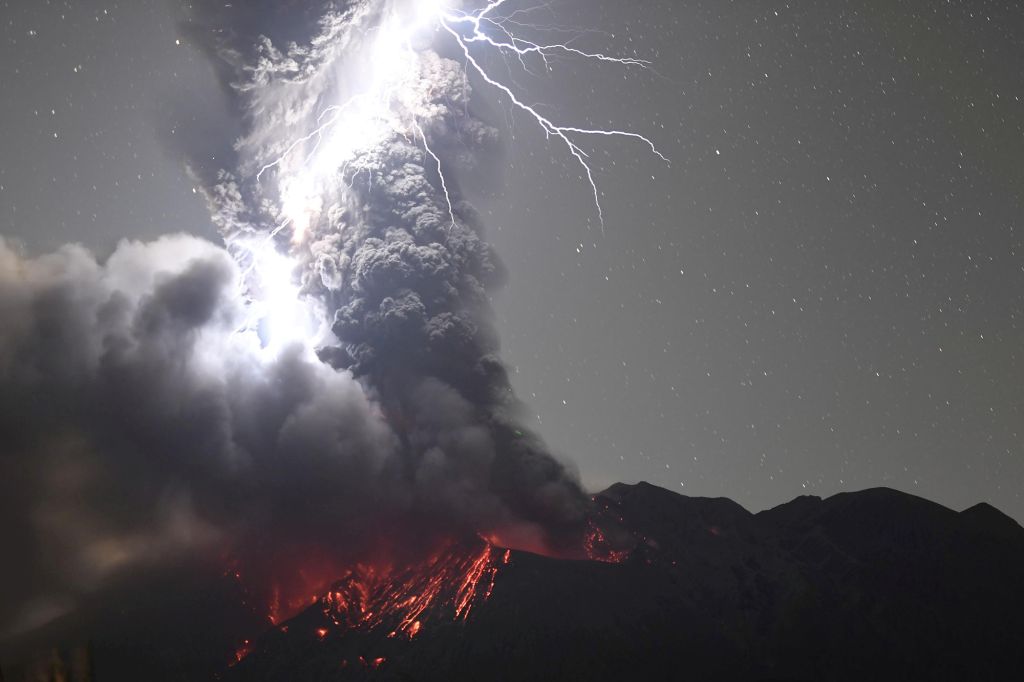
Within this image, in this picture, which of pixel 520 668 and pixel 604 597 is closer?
pixel 520 668

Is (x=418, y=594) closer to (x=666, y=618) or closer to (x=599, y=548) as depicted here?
(x=599, y=548)

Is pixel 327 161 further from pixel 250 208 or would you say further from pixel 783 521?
pixel 783 521

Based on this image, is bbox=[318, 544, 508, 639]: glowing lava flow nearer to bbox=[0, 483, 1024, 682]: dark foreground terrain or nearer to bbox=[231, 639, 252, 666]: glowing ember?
bbox=[0, 483, 1024, 682]: dark foreground terrain

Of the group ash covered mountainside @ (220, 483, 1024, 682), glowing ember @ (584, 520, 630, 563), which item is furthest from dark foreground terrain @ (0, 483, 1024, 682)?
glowing ember @ (584, 520, 630, 563)

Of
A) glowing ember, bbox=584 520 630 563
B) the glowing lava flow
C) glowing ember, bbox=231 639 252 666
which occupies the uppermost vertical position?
glowing ember, bbox=584 520 630 563

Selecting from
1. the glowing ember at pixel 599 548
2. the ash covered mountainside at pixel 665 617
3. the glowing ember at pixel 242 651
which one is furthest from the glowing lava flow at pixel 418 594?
the glowing ember at pixel 599 548

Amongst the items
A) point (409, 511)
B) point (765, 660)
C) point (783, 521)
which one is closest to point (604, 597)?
point (765, 660)

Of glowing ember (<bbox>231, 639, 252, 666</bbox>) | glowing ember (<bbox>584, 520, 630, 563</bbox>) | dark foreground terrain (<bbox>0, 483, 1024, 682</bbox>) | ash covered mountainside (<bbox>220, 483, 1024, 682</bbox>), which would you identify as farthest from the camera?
glowing ember (<bbox>584, 520, 630, 563</bbox>)
